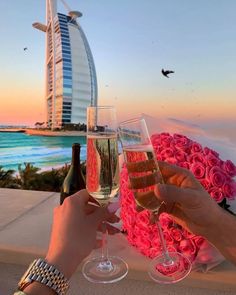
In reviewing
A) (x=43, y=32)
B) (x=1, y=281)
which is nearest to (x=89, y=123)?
(x=1, y=281)

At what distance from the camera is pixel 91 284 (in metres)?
0.94

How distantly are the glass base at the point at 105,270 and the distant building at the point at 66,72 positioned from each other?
2150 cm

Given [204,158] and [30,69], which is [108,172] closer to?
[204,158]

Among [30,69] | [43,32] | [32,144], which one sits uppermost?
[43,32]

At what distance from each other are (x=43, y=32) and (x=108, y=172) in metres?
24.7

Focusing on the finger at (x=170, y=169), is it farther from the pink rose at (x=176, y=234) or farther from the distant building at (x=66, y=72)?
the distant building at (x=66, y=72)

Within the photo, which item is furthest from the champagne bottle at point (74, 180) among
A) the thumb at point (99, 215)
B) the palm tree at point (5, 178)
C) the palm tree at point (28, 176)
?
the palm tree at point (5, 178)

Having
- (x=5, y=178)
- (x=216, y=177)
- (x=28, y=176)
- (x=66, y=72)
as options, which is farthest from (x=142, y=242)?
(x=66, y=72)

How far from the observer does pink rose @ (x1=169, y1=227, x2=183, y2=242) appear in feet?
3.05

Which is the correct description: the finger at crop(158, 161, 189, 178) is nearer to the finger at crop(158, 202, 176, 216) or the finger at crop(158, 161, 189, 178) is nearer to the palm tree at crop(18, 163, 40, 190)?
the finger at crop(158, 202, 176, 216)

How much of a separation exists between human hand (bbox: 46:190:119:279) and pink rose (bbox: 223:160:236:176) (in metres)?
0.38

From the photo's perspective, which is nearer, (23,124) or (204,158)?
(204,158)

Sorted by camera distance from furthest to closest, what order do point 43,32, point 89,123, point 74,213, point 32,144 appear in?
point 32,144
point 43,32
point 89,123
point 74,213

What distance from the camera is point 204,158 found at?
3.14ft
